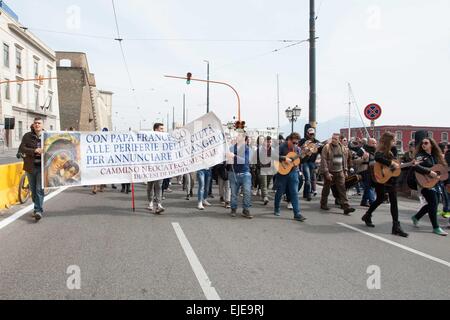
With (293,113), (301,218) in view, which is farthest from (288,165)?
(293,113)

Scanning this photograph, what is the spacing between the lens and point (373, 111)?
504 inches

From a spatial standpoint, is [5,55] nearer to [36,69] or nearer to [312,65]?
[36,69]

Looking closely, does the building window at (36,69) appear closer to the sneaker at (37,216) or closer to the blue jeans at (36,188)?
the blue jeans at (36,188)

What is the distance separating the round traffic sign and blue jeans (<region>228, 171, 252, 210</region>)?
660 centimetres

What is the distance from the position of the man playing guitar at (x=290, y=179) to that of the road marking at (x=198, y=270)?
273 centimetres

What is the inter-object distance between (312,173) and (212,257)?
23.5ft

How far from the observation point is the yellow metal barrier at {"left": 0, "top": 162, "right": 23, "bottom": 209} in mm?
8266

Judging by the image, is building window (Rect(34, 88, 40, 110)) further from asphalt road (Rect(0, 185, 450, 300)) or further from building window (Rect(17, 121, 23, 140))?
asphalt road (Rect(0, 185, 450, 300))

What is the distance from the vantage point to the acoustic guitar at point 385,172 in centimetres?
698

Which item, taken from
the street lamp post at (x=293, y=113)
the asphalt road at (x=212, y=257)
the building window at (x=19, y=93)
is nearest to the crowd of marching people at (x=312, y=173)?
the asphalt road at (x=212, y=257)

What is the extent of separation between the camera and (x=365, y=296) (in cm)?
384
